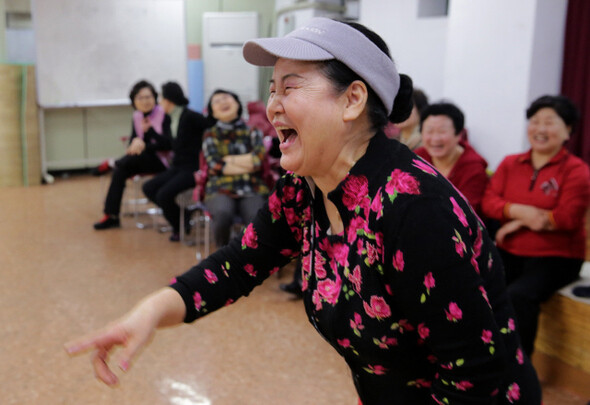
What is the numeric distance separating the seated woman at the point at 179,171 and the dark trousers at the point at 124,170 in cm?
32

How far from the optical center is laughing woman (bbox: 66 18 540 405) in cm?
92

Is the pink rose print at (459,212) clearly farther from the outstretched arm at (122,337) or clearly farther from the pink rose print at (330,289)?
the outstretched arm at (122,337)

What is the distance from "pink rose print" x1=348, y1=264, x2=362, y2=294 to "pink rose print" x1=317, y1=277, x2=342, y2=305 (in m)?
0.04

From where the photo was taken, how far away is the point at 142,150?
534cm

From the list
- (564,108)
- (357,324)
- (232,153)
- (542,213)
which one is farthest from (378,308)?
(232,153)

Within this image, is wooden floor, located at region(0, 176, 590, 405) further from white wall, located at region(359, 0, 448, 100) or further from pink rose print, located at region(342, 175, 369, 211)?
white wall, located at region(359, 0, 448, 100)

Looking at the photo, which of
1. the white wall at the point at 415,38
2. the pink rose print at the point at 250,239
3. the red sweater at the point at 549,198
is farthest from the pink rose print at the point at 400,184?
the white wall at the point at 415,38

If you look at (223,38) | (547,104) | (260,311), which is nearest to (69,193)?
(223,38)

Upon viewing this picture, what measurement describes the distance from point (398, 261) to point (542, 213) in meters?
1.87

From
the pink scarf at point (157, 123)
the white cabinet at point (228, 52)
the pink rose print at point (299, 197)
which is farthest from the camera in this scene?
the white cabinet at point (228, 52)

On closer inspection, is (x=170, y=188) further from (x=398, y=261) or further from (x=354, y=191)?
(x=398, y=261)

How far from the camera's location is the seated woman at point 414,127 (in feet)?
11.3

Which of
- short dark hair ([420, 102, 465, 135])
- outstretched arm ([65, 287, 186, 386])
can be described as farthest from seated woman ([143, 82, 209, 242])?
outstretched arm ([65, 287, 186, 386])

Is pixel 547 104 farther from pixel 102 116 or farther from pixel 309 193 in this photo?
pixel 102 116
